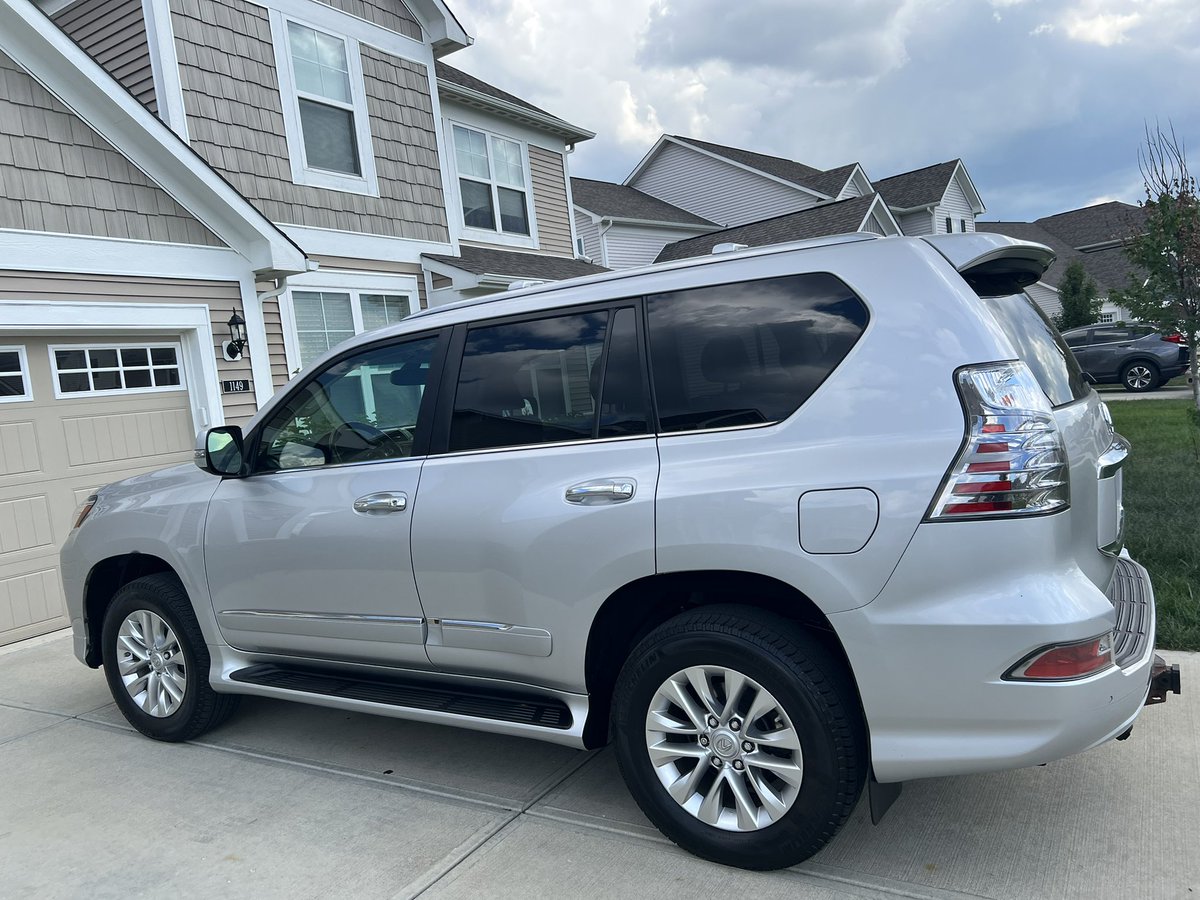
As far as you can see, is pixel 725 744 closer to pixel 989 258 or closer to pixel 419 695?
pixel 419 695

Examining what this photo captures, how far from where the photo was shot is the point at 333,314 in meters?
9.45

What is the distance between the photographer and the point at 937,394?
2.58 meters

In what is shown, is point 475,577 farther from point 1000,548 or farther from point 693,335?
point 1000,548

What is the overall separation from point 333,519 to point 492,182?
9.50m

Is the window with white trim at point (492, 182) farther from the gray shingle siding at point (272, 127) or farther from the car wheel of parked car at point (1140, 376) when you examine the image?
the car wheel of parked car at point (1140, 376)

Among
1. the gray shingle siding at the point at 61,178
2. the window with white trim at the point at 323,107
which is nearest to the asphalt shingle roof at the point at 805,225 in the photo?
the window with white trim at the point at 323,107

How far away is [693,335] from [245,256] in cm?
617

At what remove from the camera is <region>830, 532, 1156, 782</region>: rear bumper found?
8.07 ft

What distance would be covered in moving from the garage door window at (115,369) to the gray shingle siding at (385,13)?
173 inches

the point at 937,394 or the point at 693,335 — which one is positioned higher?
the point at 693,335

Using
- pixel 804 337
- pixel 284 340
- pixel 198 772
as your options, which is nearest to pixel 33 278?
pixel 284 340

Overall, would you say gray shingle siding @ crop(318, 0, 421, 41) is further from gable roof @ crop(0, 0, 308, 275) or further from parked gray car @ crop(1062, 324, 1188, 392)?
parked gray car @ crop(1062, 324, 1188, 392)

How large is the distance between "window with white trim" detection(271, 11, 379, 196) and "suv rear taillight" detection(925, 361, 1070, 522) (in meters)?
8.16

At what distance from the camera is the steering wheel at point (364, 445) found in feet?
12.1
